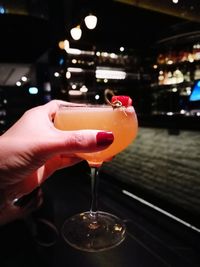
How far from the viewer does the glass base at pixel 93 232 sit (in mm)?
898

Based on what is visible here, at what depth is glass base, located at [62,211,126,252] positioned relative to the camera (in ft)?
2.95

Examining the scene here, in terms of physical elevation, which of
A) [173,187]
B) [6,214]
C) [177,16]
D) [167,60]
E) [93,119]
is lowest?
[173,187]

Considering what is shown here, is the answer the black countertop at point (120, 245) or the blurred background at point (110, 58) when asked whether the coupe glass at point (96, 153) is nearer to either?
the black countertop at point (120, 245)

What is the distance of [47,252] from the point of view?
1.54 metres

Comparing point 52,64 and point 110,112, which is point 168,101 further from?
point 110,112

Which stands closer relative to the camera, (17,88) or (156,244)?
(156,244)

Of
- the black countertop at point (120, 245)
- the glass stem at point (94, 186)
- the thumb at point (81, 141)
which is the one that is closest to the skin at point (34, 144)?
the thumb at point (81, 141)

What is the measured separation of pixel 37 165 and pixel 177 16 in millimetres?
6166

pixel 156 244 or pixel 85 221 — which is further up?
pixel 85 221

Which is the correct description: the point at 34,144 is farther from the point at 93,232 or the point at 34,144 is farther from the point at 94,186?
the point at 93,232

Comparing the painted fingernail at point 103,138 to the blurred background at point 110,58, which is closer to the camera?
the painted fingernail at point 103,138

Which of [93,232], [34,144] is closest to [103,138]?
[34,144]

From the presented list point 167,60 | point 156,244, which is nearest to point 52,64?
point 167,60

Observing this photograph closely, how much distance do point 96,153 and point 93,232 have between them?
12.0 inches
